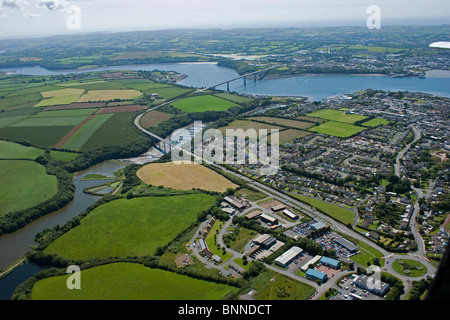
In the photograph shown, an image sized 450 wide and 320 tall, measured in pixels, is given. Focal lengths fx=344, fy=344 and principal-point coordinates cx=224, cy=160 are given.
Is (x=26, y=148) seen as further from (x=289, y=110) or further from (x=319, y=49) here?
(x=319, y=49)

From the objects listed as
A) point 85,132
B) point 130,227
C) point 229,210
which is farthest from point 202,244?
point 85,132

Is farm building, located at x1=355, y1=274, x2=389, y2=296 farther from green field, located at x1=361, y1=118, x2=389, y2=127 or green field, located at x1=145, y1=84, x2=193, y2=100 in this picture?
green field, located at x1=145, y1=84, x2=193, y2=100

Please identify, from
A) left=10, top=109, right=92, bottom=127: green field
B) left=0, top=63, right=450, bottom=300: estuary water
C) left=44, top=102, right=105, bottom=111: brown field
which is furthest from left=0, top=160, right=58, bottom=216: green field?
left=44, top=102, right=105, bottom=111: brown field

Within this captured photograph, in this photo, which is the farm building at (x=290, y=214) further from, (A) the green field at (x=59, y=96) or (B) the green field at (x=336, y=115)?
(A) the green field at (x=59, y=96)

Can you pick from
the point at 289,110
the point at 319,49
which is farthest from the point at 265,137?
the point at 319,49

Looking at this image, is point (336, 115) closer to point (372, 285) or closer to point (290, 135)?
point (290, 135)

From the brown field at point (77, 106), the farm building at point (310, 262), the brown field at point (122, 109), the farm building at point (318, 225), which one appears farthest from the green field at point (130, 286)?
the brown field at point (77, 106)
